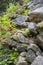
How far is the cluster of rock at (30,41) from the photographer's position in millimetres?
6797

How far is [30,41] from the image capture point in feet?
25.5

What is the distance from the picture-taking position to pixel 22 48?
743 centimetres

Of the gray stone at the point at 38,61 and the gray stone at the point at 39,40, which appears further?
the gray stone at the point at 39,40

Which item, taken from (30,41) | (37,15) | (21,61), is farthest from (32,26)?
(21,61)

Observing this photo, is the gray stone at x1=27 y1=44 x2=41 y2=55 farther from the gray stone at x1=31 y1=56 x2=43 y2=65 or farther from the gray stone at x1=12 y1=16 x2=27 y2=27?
the gray stone at x1=12 y1=16 x2=27 y2=27

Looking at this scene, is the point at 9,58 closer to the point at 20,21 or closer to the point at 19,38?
the point at 19,38

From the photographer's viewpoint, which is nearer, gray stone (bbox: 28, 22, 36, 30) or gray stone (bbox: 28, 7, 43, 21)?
gray stone (bbox: 28, 22, 36, 30)

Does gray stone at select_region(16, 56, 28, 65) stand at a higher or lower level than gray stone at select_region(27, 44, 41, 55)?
lower

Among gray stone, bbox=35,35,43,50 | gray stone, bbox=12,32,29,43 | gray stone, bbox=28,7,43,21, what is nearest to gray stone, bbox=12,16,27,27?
gray stone, bbox=28,7,43,21

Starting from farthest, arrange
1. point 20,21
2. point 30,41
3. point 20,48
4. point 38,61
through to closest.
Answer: point 20,21
point 30,41
point 20,48
point 38,61

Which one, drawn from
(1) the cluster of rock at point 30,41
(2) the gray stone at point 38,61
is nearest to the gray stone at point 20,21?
(1) the cluster of rock at point 30,41

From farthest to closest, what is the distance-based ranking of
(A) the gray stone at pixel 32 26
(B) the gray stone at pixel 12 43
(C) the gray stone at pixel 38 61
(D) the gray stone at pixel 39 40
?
(A) the gray stone at pixel 32 26, (B) the gray stone at pixel 12 43, (D) the gray stone at pixel 39 40, (C) the gray stone at pixel 38 61

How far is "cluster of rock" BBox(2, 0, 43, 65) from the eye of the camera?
22.3 feet

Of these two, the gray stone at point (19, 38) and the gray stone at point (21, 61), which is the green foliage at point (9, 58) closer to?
the gray stone at point (21, 61)
